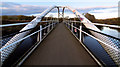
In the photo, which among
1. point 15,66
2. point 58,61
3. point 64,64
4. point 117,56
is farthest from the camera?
point 117,56

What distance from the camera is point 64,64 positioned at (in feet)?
5.23

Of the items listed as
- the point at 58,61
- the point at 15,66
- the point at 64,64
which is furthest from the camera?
the point at 58,61

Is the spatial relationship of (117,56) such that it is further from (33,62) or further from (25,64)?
(25,64)

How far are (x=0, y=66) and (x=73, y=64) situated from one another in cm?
141

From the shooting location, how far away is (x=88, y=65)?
1573mm

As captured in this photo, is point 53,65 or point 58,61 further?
point 58,61

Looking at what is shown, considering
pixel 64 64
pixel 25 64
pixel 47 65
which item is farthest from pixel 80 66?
pixel 25 64

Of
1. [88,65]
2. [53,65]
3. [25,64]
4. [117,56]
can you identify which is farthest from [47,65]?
[117,56]

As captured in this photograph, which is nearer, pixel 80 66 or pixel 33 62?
pixel 80 66

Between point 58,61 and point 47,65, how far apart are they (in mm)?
256

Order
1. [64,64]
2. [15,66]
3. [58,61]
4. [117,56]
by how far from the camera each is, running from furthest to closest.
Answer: [117,56] → [58,61] → [64,64] → [15,66]

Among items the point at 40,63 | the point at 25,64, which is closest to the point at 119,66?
the point at 40,63

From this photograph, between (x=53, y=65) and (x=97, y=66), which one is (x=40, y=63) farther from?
(x=97, y=66)

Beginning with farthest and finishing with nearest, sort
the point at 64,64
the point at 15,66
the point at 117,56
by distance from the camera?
the point at 117,56
the point at 64,64
the point at 15,66
